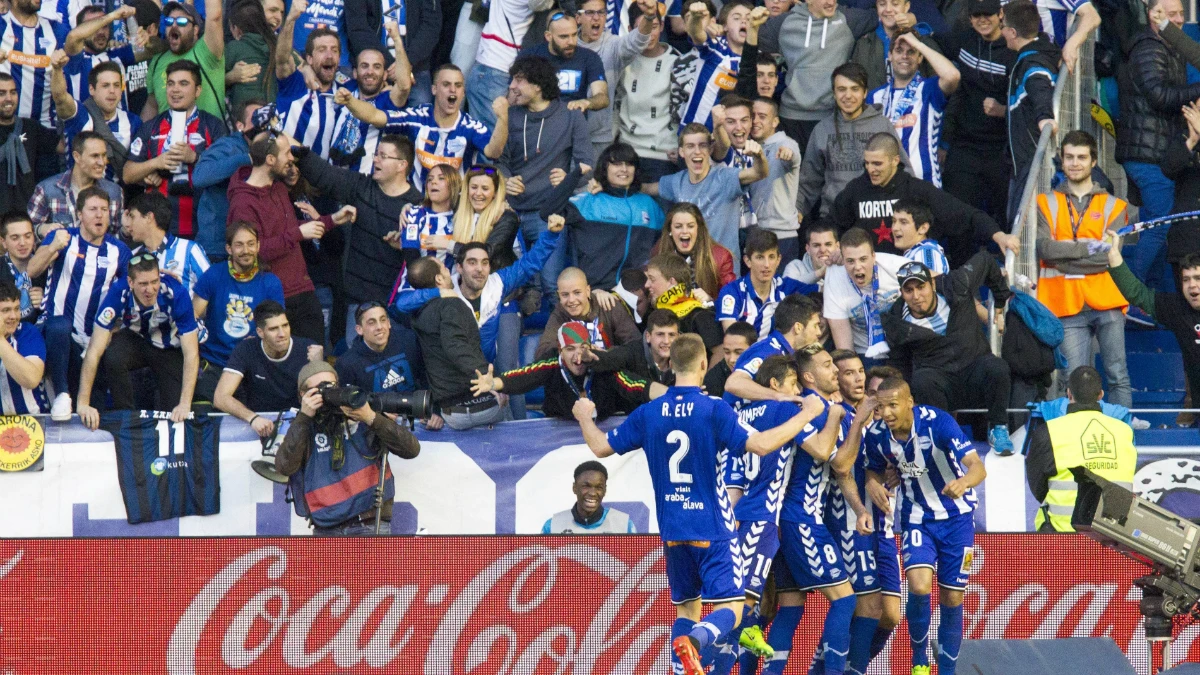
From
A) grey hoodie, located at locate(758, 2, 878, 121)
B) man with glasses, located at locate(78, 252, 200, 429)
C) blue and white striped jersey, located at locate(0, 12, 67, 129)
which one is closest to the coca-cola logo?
man with glasses, located at locate(78, 252, 200, 429)

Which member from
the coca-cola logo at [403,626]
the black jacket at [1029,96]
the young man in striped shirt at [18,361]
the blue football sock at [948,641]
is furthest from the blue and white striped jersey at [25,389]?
the black jacket at [1029,96]

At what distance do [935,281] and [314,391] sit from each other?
4341 mm

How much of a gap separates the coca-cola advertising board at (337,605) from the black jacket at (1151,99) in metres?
4.92

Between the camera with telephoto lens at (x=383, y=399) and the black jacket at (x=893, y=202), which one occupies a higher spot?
the black jacket at (x=893, y=202)

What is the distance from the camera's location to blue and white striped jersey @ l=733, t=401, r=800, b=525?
10227mm

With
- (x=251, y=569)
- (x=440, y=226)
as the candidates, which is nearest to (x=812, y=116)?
(x=440, y=226)

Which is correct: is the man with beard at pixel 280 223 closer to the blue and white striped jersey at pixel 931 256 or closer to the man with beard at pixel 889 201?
the man with beard at pixel 889 201

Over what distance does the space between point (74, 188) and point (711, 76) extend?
5291 millimetres

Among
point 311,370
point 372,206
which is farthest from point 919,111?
point 311,370

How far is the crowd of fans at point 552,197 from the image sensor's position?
12125 mm

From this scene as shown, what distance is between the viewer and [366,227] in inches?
535

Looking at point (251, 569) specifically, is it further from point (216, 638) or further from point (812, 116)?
point (812, 116)

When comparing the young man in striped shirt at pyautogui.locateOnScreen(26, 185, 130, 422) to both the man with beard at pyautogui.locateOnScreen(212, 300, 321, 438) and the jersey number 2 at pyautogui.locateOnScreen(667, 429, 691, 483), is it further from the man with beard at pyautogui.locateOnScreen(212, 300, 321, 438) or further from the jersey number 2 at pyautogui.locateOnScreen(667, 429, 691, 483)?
the jersey number 2 at pyautogui.locateOnScreen(667, 429, 691, 483)

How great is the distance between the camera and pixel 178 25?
14.6 metres
